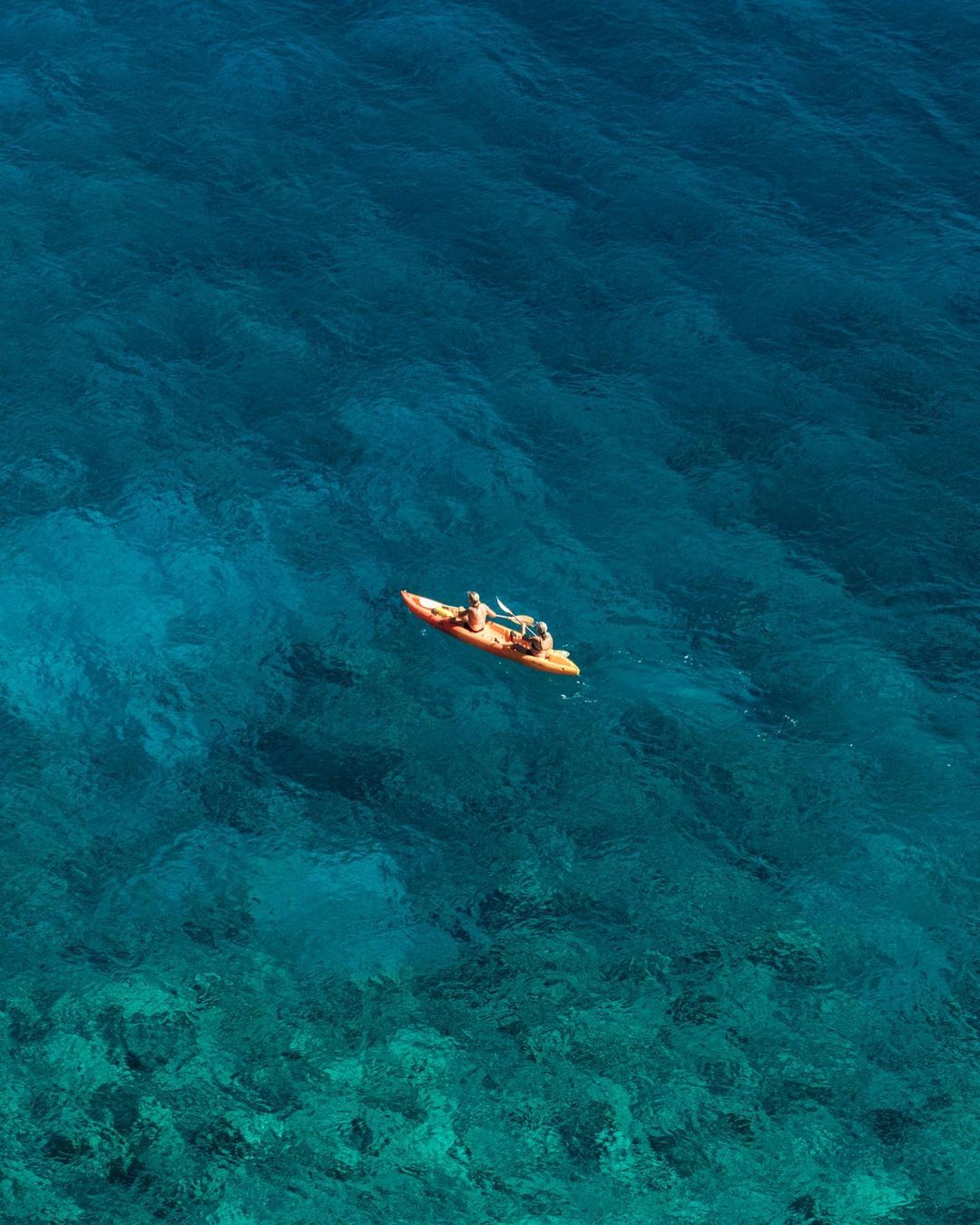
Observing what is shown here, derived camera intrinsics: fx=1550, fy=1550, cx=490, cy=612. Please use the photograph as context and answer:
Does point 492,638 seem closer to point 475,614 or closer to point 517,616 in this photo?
point 517,616

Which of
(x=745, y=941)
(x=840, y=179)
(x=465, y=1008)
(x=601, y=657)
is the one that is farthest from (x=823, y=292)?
(x=465, y=1008)

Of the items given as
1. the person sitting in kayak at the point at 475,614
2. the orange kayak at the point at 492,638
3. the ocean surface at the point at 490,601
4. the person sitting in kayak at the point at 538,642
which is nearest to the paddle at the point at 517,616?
the person sitting in kayak at the point at 538,642

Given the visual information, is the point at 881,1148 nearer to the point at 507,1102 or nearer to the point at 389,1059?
the point at 507,1102

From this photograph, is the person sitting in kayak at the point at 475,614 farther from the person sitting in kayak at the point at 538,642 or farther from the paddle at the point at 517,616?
the person sitting in kayak at the point at 538,642

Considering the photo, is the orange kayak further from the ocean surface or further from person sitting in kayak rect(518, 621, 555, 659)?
the ocean surface

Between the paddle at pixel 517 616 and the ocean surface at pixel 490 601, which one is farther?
the paddle at pixel 517 616

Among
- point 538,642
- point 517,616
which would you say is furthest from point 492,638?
point 538,642
